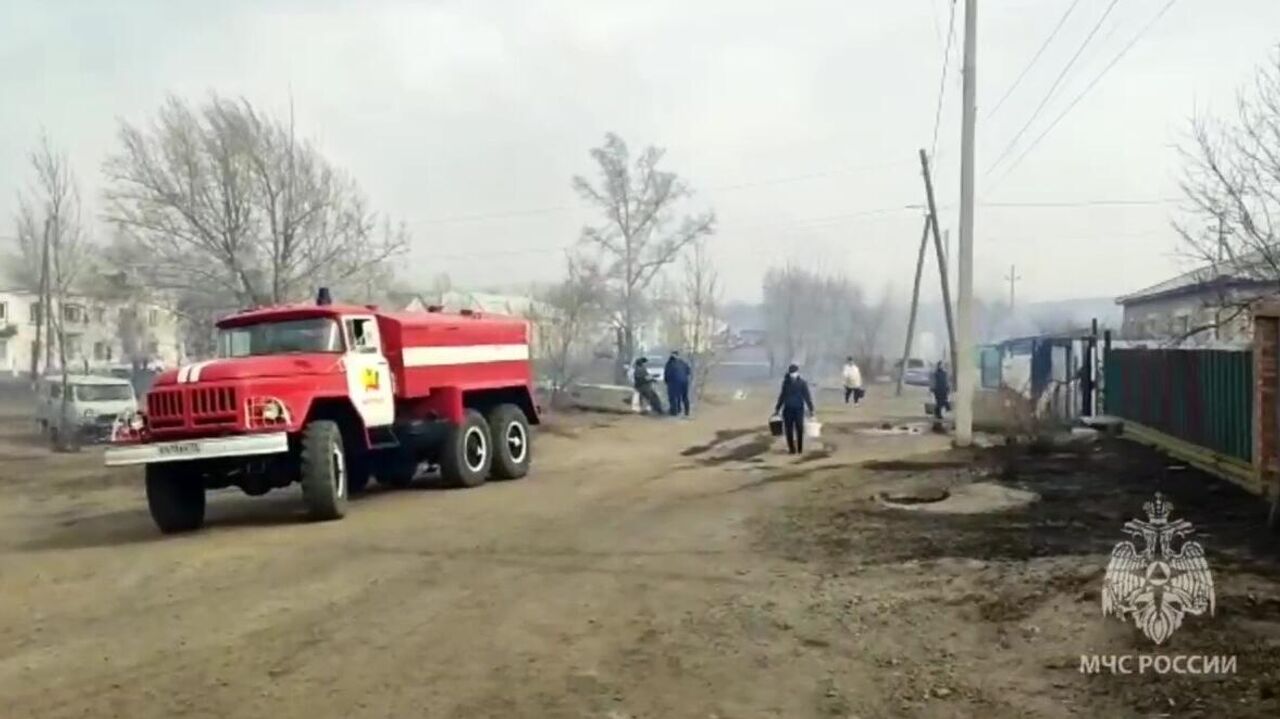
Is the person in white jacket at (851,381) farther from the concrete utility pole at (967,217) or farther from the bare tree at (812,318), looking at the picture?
the bare tree at (812,318)

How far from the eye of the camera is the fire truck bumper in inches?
485

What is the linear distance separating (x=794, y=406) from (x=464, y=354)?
250 inches

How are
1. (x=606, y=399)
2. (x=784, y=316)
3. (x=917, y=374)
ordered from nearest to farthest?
1. (x=606, y=399)
2. (x=917, y=374)
3. (x=784, y=316)

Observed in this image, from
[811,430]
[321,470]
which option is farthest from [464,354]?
[811,430]

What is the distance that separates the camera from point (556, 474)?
18.7 metres

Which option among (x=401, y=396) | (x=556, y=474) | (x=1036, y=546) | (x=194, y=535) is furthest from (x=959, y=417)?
(x=194, y=535)

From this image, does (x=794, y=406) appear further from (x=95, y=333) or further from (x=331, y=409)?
(x=95, y=333)

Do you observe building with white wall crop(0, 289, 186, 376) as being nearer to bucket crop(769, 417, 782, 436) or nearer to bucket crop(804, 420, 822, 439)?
bucket crop(769, 417, 782, 436)

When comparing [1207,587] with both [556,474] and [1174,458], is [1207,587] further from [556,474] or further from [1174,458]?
[556,474]

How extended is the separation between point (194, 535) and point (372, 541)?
2.47 metres

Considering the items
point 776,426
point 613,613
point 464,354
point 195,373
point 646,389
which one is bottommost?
point 613,613

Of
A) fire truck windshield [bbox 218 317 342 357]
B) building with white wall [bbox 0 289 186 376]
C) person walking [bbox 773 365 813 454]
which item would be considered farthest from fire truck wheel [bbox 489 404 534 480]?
building with white wall [bbox 0 289 186 376]

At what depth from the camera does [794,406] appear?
68.2 feet

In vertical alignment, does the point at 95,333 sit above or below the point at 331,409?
above
